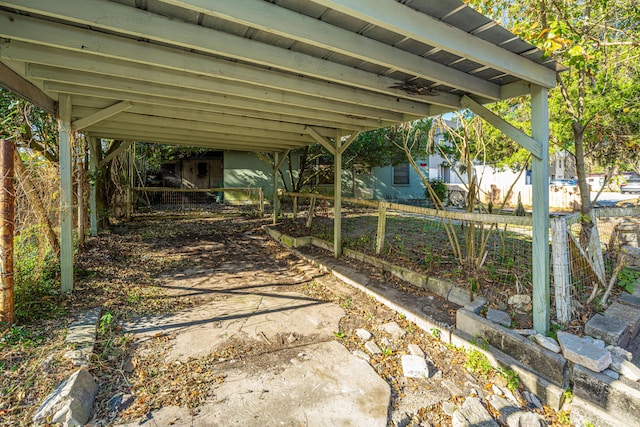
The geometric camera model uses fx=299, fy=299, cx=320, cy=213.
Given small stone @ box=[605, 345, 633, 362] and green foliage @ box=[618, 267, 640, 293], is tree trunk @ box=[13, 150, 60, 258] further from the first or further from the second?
green foliage @ box=[618, 267, 640, 293]

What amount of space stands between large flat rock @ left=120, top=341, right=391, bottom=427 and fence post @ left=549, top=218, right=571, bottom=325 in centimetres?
186

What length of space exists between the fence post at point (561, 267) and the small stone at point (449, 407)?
1.49 m

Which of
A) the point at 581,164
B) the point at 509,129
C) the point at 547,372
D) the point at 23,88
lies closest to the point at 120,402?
the point at 547,372

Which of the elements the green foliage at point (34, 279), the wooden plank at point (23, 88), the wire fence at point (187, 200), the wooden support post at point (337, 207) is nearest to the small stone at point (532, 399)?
the wooden support post at point (337, 207)

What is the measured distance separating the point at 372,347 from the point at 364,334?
0.21 metres

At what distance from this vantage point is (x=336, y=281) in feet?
14.5

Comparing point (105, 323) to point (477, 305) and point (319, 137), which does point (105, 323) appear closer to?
point (477, 305)

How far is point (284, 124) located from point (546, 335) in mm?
4600

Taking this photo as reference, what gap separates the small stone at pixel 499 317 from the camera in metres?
2.73

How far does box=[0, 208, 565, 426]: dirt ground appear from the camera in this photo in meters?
2.00

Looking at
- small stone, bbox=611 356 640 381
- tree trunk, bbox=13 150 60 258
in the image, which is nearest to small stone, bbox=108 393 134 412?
tree trunk, bbox=13 150 60 258

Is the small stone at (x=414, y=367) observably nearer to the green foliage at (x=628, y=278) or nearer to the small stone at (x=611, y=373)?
the small stone at (x=611, y=373)

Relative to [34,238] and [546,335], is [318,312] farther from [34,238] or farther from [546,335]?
[34,238]

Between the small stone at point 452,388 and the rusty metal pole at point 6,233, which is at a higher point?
the rusty metal pole at point 6,233
